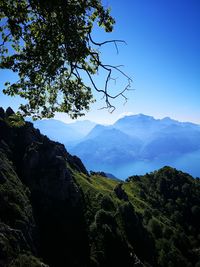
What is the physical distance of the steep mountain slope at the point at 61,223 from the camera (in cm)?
6544

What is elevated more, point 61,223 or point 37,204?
point 37,204

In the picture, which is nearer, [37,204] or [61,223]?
[61,223]

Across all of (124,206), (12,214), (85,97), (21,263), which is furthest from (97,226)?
(85,97)

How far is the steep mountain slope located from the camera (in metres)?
65.4

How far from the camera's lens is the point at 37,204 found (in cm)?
8606

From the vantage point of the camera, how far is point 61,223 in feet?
269

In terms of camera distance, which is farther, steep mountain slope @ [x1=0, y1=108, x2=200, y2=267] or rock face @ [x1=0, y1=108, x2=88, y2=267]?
steep mountain slope @ [x1=0, y1=108, x2=200, y2=267]

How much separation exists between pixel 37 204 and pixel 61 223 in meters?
10.5

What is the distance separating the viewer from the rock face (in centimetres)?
6334

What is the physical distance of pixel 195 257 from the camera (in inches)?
4754

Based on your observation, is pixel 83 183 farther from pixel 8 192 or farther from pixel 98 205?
pixel 8 192

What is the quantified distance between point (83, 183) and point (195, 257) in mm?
61059

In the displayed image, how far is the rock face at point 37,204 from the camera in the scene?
208 feet

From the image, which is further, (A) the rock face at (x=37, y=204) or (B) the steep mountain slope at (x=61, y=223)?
(B) the steep mountain slope at (x=61, y=223)
